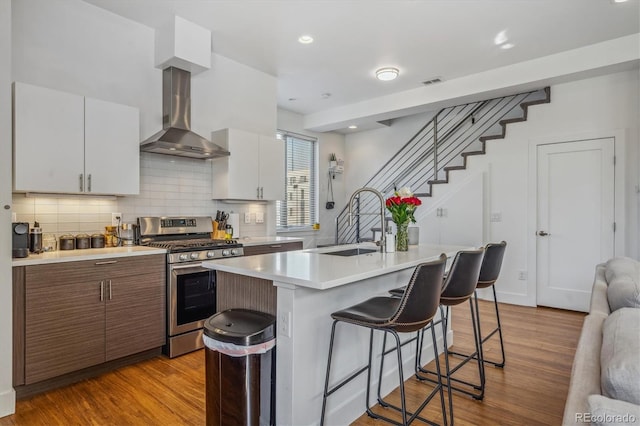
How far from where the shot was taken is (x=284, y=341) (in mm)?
1856

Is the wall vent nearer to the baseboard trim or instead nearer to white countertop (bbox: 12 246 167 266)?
white countertop (bbox: 12 246 167 266)

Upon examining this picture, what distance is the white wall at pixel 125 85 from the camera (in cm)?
298

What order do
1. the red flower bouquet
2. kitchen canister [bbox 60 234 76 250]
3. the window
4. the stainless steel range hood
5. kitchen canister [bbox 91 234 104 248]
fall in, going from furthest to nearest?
the window < the stainless steel range hood < kitchen canister [bbox 91 234 104 248] < kitchen canister [bbox 60 234 76 250] < the red flower bouquet

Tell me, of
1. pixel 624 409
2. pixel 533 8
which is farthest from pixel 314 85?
pixel 624 409

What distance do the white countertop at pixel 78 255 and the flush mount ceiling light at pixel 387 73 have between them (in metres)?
3.32

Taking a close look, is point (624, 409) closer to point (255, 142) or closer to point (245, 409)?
point (245, 409)

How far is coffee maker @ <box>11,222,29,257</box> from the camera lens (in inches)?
97.4

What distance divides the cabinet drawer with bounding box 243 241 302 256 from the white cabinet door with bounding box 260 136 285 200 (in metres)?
0.67

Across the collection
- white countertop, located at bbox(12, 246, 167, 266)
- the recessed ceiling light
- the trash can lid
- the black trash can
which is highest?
the recessed ceiling light

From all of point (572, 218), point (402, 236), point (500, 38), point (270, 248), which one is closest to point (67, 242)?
point (270, 248)

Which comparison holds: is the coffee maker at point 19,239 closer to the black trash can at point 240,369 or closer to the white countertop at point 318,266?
the white countertop at point 318,266

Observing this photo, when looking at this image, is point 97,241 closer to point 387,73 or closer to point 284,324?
point 284,324

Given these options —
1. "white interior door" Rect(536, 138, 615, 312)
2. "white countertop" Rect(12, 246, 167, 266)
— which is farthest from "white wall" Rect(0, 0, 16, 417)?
"white interior door" Rect(536, 138, 615, 312)

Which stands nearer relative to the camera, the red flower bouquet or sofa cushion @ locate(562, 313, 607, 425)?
sofa cushion @ locate(562, 313, 607, 425)
